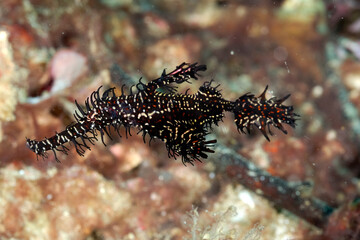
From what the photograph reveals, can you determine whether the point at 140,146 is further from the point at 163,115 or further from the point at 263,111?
the point at 263,111

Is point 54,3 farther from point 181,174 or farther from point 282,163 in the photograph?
point 282,163

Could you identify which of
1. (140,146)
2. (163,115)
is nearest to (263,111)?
(163,115)

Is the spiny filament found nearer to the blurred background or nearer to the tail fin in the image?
the tail fin

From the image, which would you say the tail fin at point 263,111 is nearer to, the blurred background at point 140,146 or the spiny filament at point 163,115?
the spiny filament at point 163,115

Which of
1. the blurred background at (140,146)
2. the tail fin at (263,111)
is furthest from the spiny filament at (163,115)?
Answer: the blurred background at (140,146)

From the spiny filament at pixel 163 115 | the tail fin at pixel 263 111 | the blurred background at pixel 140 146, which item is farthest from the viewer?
the blurred background at pixel 140 146
